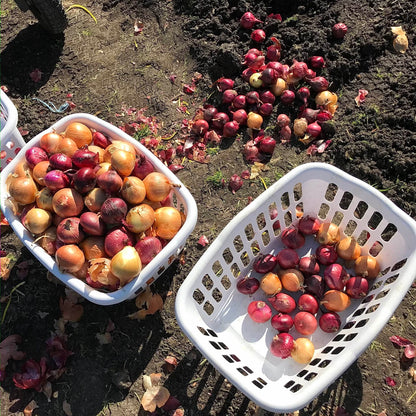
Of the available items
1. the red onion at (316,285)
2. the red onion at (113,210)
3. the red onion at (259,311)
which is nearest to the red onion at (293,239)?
the red onion at (316,285)

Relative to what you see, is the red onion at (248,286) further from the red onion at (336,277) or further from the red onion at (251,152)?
the red onion at (251,152)

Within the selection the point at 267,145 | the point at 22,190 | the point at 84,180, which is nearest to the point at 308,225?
the point at 267,145

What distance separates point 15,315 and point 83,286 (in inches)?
42.4

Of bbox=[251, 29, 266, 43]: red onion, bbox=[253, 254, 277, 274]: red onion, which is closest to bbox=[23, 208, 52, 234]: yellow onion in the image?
bbox=[253, 254, 277, 274]: red onion

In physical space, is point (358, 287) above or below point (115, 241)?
below

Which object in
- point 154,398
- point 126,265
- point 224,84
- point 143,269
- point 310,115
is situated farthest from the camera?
point 224,84

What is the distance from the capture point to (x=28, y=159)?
105 inches

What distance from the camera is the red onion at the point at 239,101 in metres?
3.49

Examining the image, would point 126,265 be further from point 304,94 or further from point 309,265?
point 304,94

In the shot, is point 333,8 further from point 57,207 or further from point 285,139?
point 57,207

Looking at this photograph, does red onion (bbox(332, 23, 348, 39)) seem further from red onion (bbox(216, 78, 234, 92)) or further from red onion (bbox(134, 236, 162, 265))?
red onion (bbox(134, 236, 162, 265))

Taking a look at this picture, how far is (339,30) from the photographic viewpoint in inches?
143

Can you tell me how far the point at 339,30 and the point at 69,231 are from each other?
3.03 meters

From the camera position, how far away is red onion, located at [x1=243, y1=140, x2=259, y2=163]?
337cm
